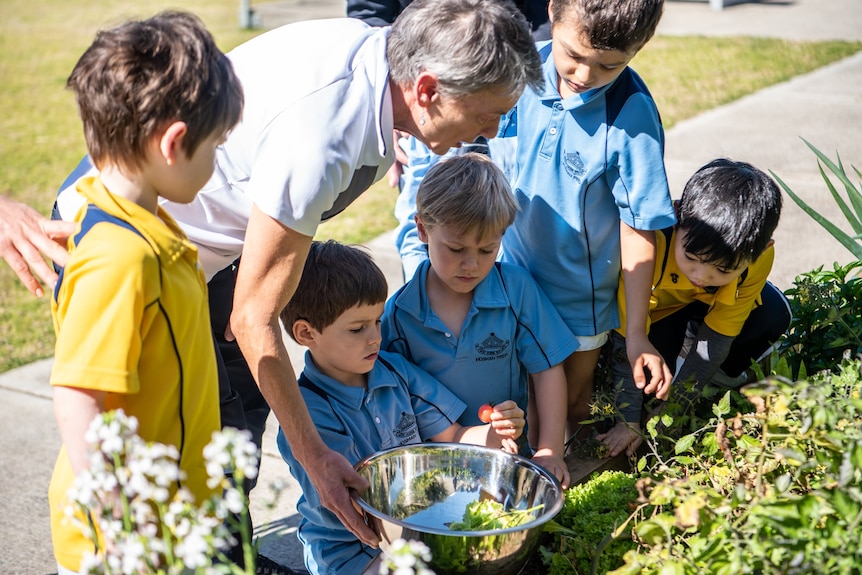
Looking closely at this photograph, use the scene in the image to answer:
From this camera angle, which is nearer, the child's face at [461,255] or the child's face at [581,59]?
the child's face at [581,59]

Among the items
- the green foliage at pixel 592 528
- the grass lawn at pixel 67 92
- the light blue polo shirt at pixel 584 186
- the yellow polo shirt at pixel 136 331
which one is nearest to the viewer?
the yellow polo shirt at pixel 136 331

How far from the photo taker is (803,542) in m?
1.57

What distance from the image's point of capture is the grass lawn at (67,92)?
17.0 feet

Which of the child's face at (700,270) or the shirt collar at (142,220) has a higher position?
the shirt collar at (142,220)

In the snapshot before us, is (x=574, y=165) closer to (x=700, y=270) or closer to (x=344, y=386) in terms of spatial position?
(x=700, y=270)

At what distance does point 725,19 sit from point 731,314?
11194 mm

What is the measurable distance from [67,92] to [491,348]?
6.28 meters

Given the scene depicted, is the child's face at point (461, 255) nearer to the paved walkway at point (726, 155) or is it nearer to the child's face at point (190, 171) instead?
the paved walkway at point (726, 155)

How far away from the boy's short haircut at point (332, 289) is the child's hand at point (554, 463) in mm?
611

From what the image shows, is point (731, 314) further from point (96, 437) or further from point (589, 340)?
point (96, 437)

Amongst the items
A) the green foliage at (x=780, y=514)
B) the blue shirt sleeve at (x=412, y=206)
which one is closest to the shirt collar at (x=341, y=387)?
the blue shirt sleeve at (x=412, y=206)

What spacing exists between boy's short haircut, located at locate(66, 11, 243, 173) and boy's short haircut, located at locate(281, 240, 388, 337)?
81 cm

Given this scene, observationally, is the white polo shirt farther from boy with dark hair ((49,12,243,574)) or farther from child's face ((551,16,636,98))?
child's face ((551,16,636,98))

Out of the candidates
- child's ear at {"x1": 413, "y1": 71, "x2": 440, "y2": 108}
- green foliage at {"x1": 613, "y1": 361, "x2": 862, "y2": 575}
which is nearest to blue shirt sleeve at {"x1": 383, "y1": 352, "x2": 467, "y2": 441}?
green foliage at {"x1": 613, "y1": 361, "x2": 862, "y2": 575}
